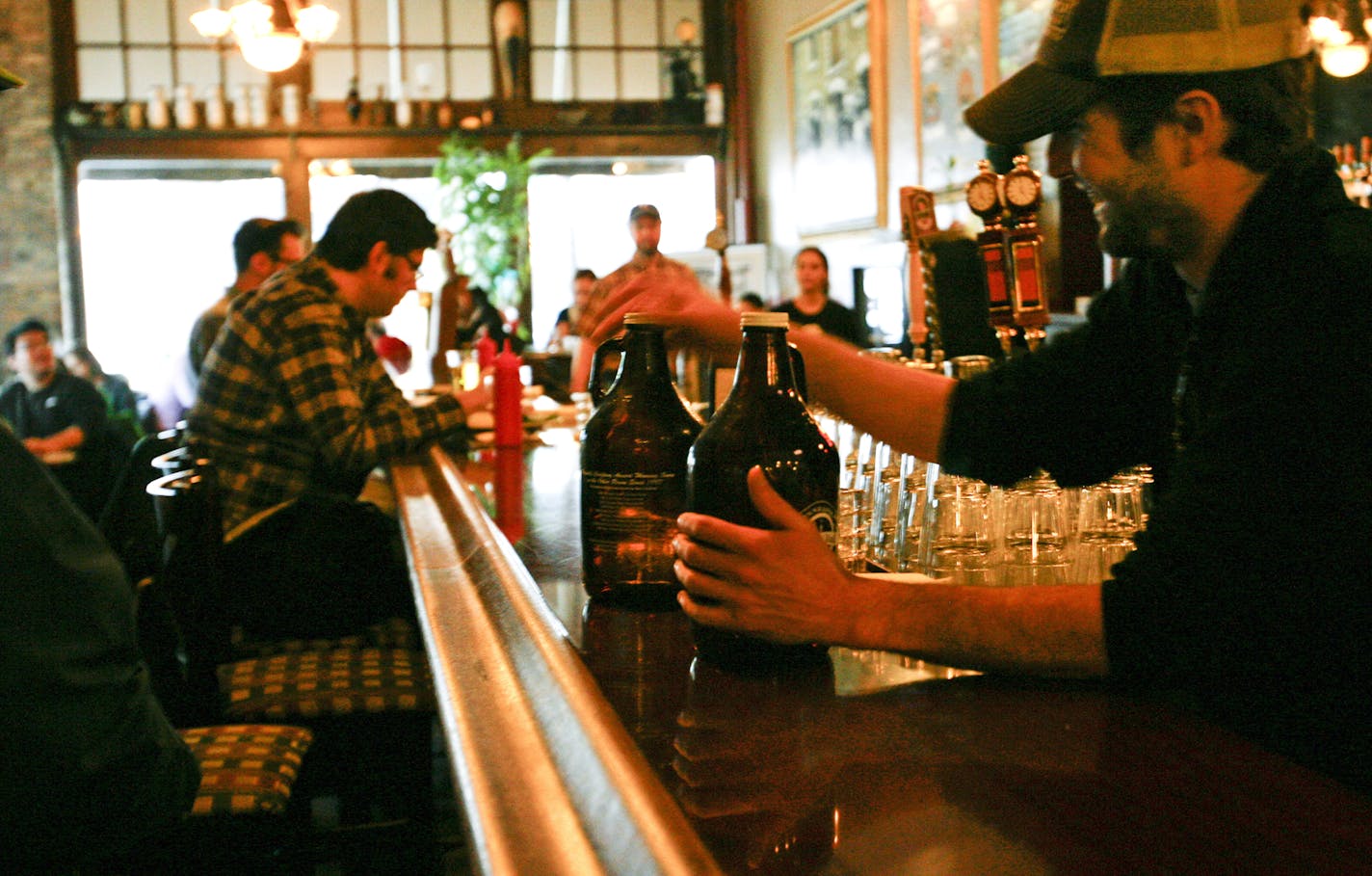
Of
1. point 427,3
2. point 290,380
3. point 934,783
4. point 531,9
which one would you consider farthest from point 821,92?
point 934,783

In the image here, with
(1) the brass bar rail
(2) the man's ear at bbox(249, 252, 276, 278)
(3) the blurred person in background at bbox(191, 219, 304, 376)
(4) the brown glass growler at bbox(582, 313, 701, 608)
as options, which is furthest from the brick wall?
(4) the brown glass growler at bbox(582, 313, 701, 608)

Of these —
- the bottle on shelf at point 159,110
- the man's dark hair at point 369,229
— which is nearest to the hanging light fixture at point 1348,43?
the man's dark hair at point 369,229

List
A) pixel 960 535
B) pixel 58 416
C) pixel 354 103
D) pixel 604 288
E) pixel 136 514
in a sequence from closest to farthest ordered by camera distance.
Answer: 1. pixel 960 535
2. pixel 604 288
3. pixel 136 514
4. pixel 58 416
5. pixel 354 103

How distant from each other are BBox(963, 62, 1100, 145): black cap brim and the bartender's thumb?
476 millimetres

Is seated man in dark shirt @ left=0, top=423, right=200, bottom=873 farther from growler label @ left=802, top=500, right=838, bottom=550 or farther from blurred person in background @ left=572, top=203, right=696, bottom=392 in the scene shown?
growler label @ left=802, top=500, right=838, bottom=550

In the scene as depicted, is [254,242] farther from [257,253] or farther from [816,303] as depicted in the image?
[816,303]

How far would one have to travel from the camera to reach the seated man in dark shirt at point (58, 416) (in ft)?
17.7

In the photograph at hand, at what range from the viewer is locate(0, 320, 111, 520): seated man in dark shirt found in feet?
17.7

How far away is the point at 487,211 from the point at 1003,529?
8687 millimetres

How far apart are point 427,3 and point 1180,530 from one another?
9.94 meters

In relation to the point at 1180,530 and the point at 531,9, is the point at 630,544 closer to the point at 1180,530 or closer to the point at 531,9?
the point at 1180,530

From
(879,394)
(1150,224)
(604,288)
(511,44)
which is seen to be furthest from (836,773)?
(511,44)

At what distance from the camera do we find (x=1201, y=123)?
1.08 metres

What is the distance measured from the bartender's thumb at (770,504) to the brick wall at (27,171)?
32.1 feet
